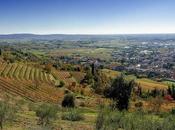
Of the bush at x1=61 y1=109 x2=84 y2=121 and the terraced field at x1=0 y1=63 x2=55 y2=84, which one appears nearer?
the bush at x1=61 y1=109 x2=84 y2=121

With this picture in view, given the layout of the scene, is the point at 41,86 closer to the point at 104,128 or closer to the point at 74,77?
the point at 74,77

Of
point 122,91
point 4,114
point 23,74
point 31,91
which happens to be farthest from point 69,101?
point 23,74

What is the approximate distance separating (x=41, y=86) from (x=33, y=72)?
67.5 feet

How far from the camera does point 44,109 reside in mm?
27828

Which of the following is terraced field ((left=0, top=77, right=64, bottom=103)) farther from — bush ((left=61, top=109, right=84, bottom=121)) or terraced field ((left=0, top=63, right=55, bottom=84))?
bush ((left=61, top=109, right=84, bottom=121))

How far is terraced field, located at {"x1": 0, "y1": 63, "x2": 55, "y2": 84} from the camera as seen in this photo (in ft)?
292

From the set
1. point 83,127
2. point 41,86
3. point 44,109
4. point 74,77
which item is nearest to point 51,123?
point 44,109

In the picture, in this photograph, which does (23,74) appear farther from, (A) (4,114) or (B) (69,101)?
(A) (4,114)

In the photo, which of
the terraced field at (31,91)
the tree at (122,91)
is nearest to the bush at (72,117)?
the tree at (122,91)

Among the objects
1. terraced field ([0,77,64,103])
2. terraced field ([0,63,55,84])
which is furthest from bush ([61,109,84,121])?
terraced field ([0,63,55,84])

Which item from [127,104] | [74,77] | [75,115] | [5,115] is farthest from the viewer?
[74,77]

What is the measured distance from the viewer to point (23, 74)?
94938 mm

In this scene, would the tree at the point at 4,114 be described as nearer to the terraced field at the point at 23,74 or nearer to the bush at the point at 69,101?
the bush at the point at 69,101

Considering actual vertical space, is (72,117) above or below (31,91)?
above
